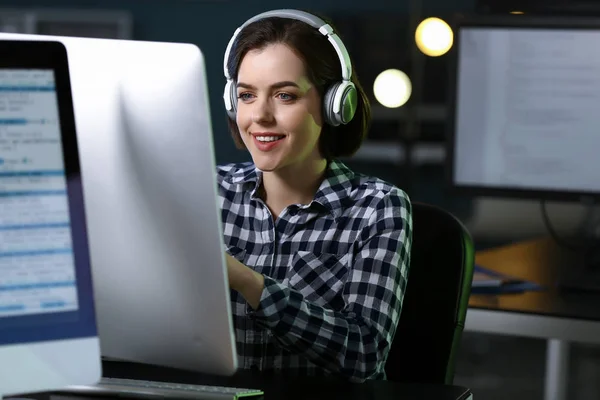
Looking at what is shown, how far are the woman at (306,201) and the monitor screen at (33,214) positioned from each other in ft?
1.44

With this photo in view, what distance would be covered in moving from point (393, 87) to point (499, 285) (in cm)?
191

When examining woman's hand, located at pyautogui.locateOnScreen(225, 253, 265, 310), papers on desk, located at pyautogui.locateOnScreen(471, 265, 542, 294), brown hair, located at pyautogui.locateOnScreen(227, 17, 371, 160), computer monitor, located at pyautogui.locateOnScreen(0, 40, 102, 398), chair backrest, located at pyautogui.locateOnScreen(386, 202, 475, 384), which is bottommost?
papers on desk, located at pyautogui.locateOnScreen(471, 265, 542, 294)

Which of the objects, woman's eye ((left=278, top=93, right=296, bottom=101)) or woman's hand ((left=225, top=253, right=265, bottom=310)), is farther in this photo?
woman's eye ((left=278, top=93, right=296, bottom=101))

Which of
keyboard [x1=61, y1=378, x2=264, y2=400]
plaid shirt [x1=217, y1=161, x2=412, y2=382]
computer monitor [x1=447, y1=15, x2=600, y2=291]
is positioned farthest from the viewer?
computer monitor [x1=447, y1=15, x2=600, y2=291]

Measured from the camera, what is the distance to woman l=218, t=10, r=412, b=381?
1.39 m

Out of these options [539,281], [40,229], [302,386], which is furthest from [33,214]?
[539,281]

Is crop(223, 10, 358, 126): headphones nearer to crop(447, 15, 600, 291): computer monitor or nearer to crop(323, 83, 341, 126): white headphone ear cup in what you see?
crop(323, 83, 341, 126): white headphone ear cup

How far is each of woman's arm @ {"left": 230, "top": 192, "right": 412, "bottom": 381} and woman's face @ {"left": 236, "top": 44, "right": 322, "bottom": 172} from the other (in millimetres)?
157

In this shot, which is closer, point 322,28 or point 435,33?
point 322,28

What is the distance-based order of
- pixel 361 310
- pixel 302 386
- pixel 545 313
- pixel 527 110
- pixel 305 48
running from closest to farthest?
pixel 302 386 < pixel 361 310 < pixel 305 48 < pixel 545 313 < pixel 527 110

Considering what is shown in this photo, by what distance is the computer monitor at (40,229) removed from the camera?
3.05 ft

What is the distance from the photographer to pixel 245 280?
1.12 meters

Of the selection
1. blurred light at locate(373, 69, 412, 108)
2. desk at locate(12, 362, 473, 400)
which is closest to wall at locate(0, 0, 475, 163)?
blurred light at locate(373, 69, 412, 108)

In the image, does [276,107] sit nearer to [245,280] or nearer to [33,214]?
[245,280]
